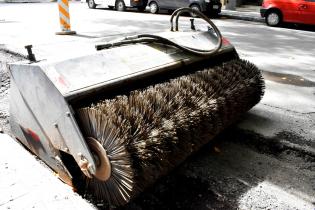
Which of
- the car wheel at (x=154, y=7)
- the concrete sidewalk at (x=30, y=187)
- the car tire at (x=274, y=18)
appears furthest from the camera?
the car wheel at (x=154, y=7)

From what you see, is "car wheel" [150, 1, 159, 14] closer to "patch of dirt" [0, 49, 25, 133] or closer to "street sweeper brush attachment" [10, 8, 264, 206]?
"patch of dirt" [0, 49, 25, 133]

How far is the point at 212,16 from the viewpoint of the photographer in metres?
15.4

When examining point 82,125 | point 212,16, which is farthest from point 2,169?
point 212,16

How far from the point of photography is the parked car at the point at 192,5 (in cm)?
1466

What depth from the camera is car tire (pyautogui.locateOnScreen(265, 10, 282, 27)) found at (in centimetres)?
1253

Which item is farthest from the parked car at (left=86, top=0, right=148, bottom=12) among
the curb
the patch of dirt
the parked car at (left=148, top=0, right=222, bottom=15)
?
the patch of dirt

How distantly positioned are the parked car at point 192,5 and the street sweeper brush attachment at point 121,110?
1224cm

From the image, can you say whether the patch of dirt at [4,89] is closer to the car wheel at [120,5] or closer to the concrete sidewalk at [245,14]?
the car wheel at [120,5]

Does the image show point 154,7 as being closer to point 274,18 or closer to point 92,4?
point 92,4

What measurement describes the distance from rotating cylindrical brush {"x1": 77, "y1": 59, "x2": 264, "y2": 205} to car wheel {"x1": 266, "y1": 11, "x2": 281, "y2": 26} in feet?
35.4

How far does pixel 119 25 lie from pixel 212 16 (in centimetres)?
590

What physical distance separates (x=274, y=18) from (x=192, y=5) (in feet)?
12.9

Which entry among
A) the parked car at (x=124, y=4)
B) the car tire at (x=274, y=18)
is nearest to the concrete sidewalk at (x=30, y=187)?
the car tire at (x=274, y=18)

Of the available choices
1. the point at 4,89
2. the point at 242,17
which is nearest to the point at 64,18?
the point at 4,89
